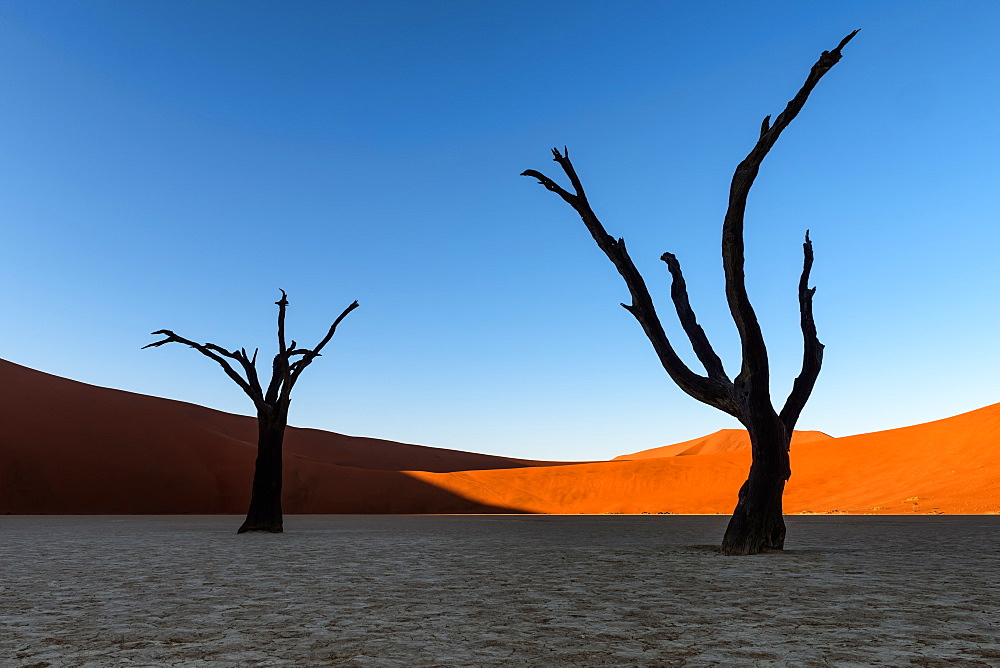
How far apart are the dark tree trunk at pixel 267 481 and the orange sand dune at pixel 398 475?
83.4 ft

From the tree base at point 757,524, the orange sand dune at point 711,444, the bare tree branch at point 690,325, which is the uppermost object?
the orange sand dune at point 711,444

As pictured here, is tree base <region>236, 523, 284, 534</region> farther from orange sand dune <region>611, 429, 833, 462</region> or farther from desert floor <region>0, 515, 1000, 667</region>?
orange sand dune <region>611, 429, 833, 462</region>

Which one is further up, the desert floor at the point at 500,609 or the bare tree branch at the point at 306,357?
the bare tree branch at the point at 306,357

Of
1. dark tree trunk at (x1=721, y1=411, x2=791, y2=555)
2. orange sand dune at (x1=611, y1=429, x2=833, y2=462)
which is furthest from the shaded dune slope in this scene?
orange sand dune at (x1=611, y1=429, x2=833, y2=462)

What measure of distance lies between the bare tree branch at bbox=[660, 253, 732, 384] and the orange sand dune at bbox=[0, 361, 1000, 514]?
26.1 m

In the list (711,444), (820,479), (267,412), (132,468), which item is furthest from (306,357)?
(711,444)

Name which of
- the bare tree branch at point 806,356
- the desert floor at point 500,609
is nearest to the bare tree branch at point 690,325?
the bare tree branch at point 806,356

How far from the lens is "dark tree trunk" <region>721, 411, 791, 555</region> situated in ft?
39.2

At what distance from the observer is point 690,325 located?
1327cm

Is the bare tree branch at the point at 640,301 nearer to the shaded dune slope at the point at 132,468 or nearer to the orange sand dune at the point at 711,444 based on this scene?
the shaded dune slope at the point at 132,468

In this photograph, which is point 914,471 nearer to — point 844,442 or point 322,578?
point 844,442

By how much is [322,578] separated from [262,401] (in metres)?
Result: 11.4

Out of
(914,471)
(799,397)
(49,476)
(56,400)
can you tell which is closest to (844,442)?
(914,471)

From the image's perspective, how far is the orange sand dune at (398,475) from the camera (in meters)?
39.1
